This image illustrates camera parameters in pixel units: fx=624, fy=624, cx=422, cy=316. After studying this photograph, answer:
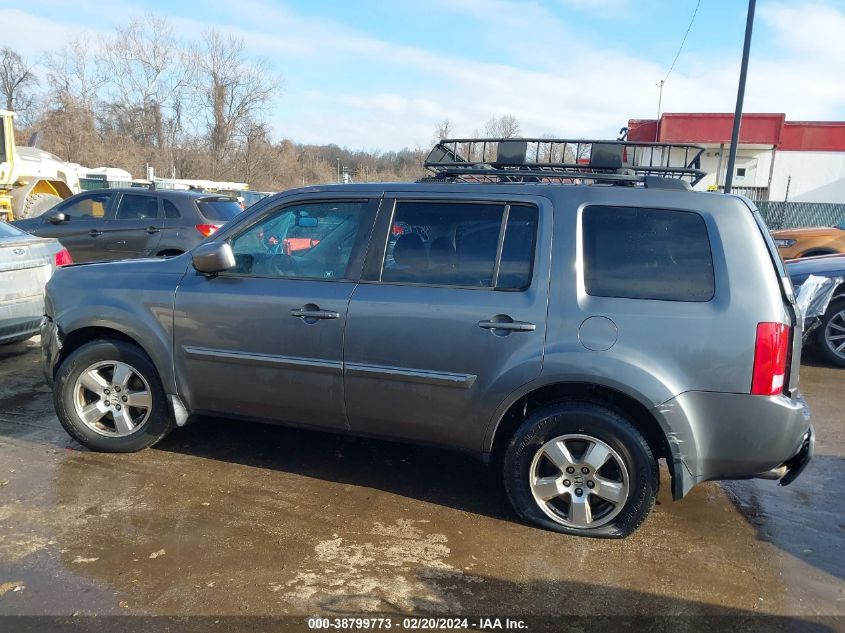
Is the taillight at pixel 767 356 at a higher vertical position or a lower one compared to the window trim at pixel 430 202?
lower

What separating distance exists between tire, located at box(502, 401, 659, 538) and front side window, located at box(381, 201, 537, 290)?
29.6 inches

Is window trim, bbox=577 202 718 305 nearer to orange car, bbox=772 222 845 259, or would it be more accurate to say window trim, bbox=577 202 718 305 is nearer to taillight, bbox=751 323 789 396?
taillight, bbox=751 323 789 396

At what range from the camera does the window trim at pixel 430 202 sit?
10.9 feet

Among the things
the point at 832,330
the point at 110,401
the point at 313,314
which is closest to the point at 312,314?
the point at 313,314

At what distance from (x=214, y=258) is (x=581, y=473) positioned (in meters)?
2.41

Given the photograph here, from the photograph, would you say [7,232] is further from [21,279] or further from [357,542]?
[357,542]

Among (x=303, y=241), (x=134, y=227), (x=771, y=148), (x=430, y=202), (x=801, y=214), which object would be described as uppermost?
(x=771, y=148)

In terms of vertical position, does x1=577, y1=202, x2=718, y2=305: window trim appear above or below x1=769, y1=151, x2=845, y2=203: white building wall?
below

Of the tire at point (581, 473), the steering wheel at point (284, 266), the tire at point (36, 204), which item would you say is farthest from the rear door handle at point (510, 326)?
the tire at point (36, 204)

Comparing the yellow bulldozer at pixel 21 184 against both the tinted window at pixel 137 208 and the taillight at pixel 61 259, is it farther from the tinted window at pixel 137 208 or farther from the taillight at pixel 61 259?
the taillight at pixel 61 259

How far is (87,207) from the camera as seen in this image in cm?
989

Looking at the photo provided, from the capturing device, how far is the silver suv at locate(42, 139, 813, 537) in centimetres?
304

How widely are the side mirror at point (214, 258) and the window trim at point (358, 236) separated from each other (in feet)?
0.38

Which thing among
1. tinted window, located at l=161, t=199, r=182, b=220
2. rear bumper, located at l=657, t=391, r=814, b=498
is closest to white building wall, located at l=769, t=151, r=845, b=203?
tinted window, located at l=161, t=199, r=182, b=220
